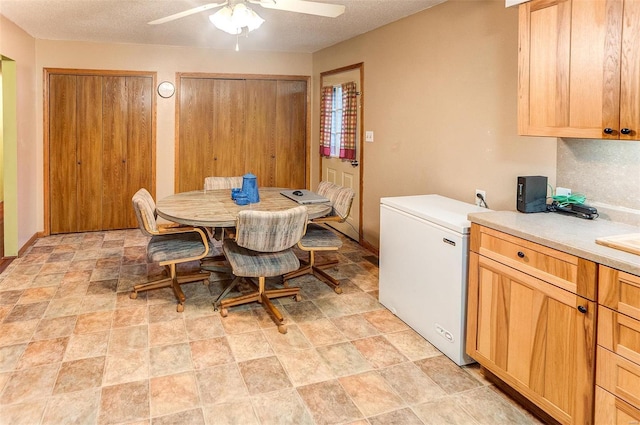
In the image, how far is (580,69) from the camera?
2.09 meters

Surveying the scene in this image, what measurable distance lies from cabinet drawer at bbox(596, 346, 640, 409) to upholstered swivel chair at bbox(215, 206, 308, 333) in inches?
71.6

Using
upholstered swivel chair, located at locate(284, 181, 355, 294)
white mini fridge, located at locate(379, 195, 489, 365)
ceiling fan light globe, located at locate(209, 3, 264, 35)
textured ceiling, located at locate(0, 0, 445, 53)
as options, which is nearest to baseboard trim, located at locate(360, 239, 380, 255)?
upholstered swivel chair, located at locate(284, 181, 355, 294)

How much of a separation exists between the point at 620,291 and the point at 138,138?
5.44 m

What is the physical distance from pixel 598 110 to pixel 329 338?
1958 mm

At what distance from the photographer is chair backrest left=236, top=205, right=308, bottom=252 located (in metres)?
2.86

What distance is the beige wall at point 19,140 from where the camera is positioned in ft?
14.5

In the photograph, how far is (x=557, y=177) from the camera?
8.54ft

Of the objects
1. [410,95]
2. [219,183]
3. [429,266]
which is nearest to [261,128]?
[219,183]

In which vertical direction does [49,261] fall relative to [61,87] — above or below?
below

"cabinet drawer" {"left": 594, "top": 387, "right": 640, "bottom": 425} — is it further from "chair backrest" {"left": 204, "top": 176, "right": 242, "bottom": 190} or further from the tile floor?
"chair backrest" {"left": 204, "top": 176, "right": 242, "bottom": 190}

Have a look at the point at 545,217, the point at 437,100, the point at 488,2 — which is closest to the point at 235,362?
the point at 545,217

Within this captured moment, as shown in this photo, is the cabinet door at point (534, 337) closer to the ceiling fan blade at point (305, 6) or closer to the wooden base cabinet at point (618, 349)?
the wooden base cabinet at point (618, 349)

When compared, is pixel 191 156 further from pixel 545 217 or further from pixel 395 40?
pixel 545 217

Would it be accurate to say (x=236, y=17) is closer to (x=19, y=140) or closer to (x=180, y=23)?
(x=180, y=23)
